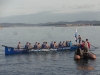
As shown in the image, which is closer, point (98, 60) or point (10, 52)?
point (98, 60)

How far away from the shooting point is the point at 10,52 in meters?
35.2

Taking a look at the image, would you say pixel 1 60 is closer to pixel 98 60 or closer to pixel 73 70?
pixel 73 70

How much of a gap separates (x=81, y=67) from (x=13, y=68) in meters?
8.45

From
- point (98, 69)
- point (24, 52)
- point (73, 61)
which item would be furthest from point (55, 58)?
point (98, 69)

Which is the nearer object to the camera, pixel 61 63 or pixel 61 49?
pixel 61 63

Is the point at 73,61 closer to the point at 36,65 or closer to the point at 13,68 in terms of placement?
the point at 36,65

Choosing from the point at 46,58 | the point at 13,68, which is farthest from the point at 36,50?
the point at 13,68

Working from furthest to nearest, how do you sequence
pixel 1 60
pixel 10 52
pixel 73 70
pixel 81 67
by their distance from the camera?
pixel 10 52 → pixel 1 60 → pixel 81 67 → pixel 73 70

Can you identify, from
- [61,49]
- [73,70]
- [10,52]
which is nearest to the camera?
[73,70]

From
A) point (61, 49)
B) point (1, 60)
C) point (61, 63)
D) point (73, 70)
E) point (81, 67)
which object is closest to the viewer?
point (73, 70)

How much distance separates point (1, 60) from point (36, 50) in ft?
23.1

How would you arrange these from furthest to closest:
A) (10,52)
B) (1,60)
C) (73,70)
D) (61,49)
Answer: (61,49) → (10,52) → (1,60) → (73,70)

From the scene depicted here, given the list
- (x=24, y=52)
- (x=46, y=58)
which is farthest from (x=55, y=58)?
(x=24, y=52)

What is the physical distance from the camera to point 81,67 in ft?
86.7
